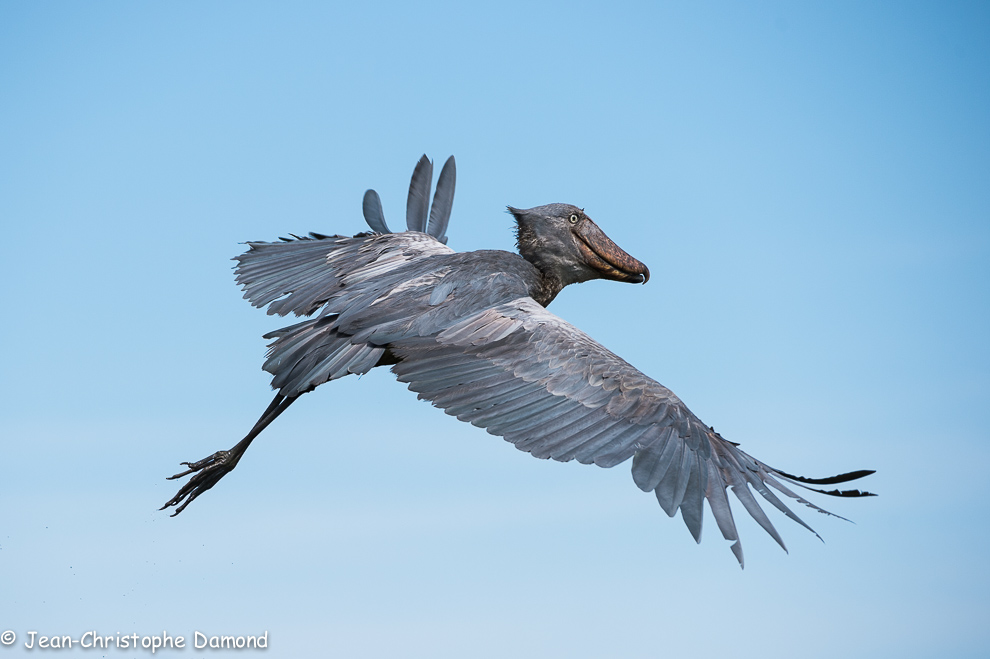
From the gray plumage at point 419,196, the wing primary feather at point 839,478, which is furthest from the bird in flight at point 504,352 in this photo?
the gray plumage at point 419,196

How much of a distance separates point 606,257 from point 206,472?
185 inches

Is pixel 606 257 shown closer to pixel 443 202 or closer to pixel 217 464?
pixel 443 202

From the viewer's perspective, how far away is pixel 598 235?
11.2 meters

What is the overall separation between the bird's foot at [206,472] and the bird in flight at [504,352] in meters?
0.01

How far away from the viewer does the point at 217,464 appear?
30.7 feet

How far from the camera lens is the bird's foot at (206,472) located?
30.3 ft

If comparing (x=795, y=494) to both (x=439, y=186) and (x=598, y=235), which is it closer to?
(x=598, y=235)

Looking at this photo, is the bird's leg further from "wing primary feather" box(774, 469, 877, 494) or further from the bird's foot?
"wing primary feather" box(774, 469, 877, 494)

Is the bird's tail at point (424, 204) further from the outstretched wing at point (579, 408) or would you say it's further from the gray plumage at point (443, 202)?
the outstretched wing at point (579, 408)

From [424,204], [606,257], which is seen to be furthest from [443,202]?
[606,257]

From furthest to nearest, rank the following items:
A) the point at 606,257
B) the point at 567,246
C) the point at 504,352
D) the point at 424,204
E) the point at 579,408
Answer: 1. the point at 424,204
2. the point at 606,257
3. the point at 567,246
4. the point at 504,352
5. the point at 579,408

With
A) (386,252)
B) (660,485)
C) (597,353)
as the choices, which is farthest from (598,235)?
(660,485)

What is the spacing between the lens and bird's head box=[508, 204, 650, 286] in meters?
11.0

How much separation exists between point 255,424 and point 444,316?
207cm
